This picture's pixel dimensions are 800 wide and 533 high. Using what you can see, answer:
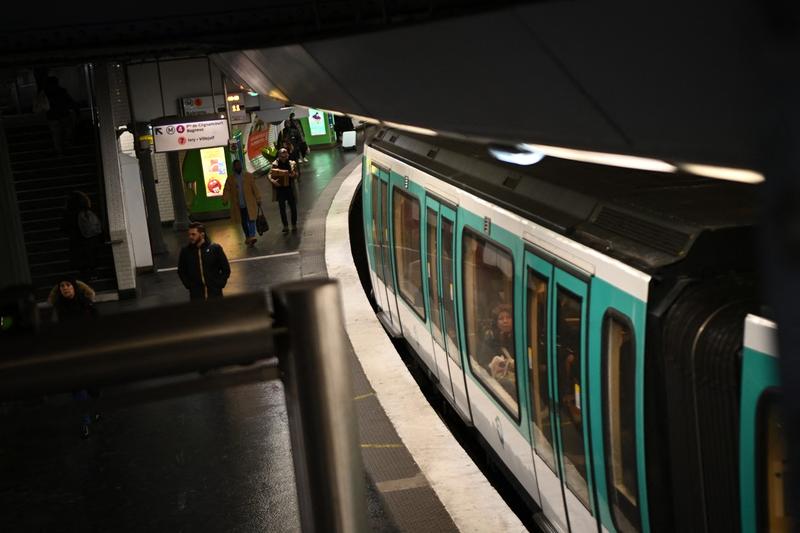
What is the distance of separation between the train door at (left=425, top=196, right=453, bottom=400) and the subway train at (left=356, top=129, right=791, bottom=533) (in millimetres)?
407

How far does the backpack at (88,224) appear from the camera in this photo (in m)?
17.0

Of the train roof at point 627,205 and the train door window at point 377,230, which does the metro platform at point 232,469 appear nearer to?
the train door window at point 377,230

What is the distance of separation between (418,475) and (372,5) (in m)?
3.92

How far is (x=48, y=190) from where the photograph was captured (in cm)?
2012

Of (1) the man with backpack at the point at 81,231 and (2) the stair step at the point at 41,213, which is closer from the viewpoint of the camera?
(1) the man with backpack at the point at 81,231

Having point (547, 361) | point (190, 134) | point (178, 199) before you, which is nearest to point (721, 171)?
point (547, 361)

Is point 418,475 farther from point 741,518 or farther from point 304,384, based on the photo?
point 304,384

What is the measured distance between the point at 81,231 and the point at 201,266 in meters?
5.88

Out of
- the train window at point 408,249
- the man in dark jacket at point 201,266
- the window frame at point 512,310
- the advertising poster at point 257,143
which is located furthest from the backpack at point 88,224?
the advertising poster at point 257,143

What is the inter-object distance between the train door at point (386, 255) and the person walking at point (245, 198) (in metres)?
8.12

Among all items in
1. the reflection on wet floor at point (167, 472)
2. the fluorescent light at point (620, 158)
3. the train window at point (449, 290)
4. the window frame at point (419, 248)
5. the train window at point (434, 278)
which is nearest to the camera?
the fluorescent light at point (620, 158)

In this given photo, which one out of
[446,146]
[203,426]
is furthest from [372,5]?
[203,426]

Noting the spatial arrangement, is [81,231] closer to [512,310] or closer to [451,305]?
[451,305]

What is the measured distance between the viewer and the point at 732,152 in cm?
249
